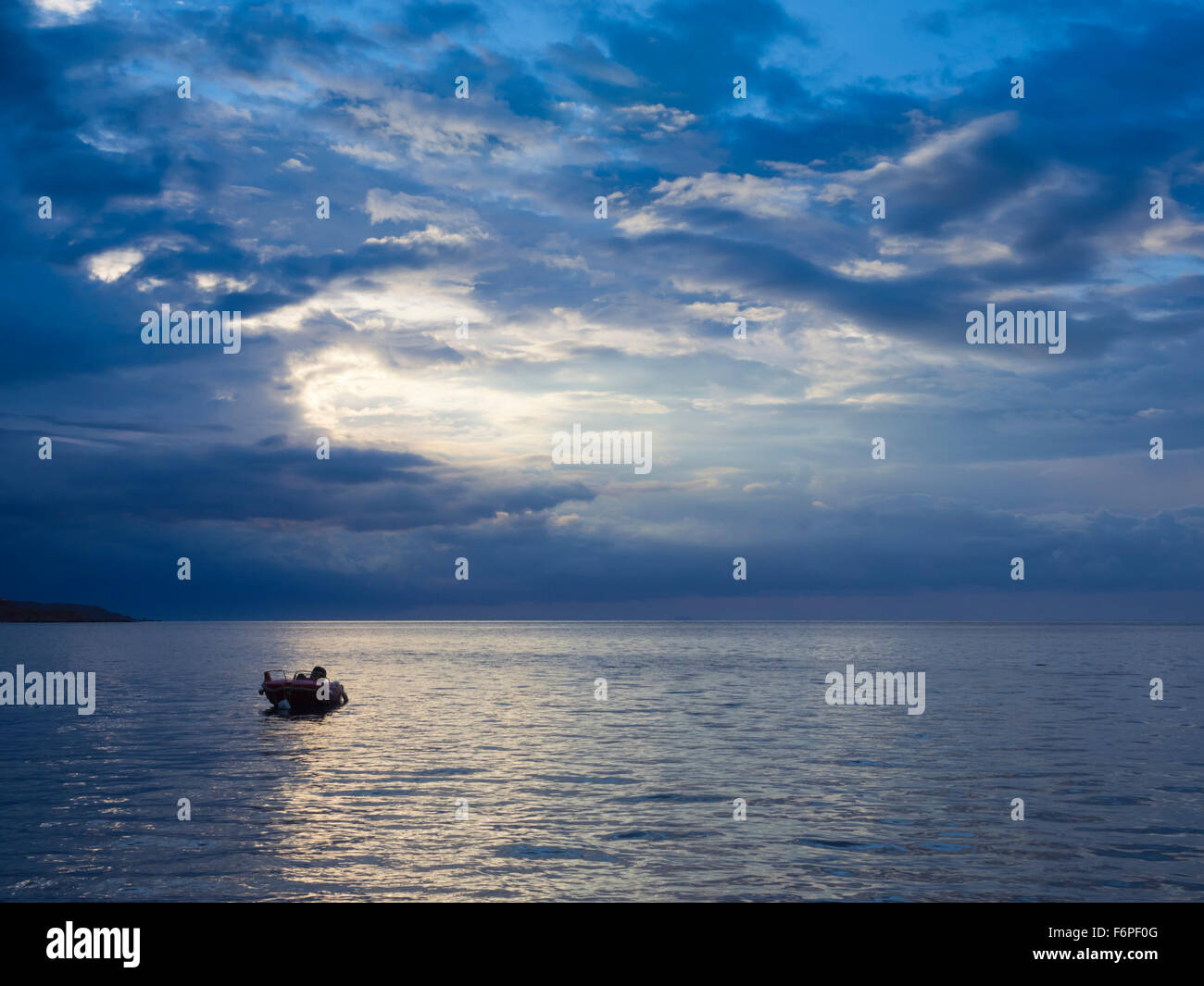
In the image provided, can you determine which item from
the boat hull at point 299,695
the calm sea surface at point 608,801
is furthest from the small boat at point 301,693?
the calm sea surface at point 608,801

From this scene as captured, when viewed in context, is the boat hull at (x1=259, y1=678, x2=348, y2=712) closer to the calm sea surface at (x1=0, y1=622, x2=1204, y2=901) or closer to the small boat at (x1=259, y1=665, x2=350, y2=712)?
the small boat at (x1=259, y1=665, x2=350, y2=712)

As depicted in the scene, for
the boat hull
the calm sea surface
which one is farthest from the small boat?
the calm sea surface

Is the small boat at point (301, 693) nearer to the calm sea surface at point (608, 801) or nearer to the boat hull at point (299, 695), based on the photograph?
the boat hull at point (299, 695)

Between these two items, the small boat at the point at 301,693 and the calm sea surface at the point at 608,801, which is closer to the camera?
the calm sea surface at the point at 608,801

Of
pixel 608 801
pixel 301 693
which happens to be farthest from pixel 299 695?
pixel 608 801

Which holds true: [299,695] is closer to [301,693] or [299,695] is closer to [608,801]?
[301,693]

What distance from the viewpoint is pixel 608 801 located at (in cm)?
2978

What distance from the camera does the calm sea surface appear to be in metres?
20.9

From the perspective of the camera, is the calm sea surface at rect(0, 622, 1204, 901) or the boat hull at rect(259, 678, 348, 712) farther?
the boat hull at rect(259, 678, 348, 712)

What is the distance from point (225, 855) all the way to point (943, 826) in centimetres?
2034

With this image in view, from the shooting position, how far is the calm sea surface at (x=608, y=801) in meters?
20.9
